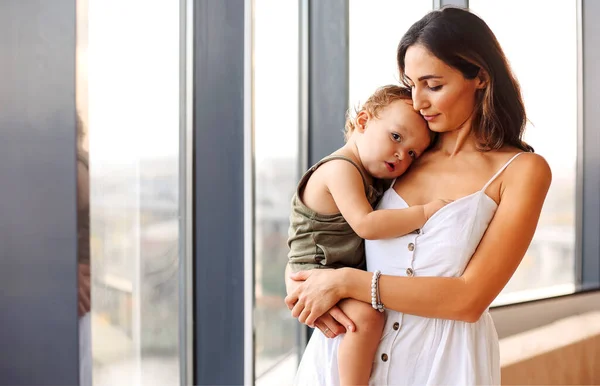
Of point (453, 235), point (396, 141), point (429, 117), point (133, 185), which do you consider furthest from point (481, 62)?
point (133, 185)

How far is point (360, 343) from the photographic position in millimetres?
1362

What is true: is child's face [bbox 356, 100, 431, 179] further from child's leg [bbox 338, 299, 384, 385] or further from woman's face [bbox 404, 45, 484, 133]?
child's leg [bbox 338, 299, 384, 385]

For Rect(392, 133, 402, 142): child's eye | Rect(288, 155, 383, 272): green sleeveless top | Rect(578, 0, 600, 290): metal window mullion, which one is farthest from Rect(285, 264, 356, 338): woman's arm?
Rect(578, 0, 600, 290): metal window mullion

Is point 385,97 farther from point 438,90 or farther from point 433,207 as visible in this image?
point 433,207

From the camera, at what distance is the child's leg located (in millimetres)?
1362

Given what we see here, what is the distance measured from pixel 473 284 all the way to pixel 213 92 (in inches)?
83.9

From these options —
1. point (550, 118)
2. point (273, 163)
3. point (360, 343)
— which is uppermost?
point (550, 118)

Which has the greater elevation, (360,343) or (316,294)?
(316,294)

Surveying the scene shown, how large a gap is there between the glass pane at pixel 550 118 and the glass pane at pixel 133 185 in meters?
1.91

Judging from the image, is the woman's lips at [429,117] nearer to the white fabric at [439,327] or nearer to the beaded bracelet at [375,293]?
the white fabric at [439,327]

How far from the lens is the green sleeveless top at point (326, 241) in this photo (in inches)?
59.3

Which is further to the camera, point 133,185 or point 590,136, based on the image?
point 590,136

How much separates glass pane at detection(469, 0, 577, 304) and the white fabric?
2179mm

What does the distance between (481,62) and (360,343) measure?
0.71 m
